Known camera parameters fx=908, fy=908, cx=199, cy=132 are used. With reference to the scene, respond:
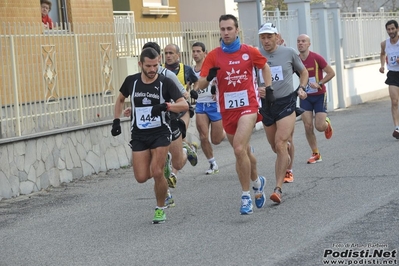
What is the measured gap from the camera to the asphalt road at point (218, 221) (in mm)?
7660

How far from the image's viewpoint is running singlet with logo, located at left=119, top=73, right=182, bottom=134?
377 inches

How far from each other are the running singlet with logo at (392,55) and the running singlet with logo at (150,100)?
283 inches

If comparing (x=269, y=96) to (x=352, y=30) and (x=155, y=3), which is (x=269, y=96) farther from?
(x=155, y=3)

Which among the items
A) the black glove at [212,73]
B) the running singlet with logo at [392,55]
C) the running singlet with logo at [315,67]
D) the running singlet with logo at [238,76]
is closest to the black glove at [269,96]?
the running singlet with logo at [238,76]

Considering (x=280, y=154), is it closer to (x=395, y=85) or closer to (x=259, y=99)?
(x=259, y=99)

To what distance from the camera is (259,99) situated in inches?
393

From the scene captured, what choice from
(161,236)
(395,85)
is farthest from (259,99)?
(395,85)

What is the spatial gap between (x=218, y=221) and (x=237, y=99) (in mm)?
1388

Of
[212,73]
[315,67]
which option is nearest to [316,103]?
[315,67]

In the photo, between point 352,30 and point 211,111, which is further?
point 352,30

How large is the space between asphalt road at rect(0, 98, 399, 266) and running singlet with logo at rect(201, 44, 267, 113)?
3.85ft

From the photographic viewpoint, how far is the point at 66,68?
14.1m

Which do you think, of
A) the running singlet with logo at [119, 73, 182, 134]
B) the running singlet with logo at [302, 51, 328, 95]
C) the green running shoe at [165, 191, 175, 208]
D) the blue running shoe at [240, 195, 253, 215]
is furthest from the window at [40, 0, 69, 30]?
the blue running shoe at [240, 195, 253, 215]

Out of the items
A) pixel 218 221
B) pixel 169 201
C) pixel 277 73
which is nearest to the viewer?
pixel 218 221
